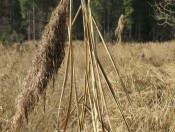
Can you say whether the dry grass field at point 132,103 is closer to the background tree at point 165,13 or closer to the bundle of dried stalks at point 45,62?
the bundle of dried stalks at point 45,62

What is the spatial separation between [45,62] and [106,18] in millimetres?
46538

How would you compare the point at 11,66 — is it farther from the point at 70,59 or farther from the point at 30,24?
the point at 30,24

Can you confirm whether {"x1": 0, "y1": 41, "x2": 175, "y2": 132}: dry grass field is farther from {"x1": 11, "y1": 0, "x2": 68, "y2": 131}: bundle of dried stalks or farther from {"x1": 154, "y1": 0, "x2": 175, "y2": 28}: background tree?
{"x1": 154, "y1": 0, "x2": 175, "y2": 28}: background tree

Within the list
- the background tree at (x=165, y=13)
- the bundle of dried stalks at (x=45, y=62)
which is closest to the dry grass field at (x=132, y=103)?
the bundle of dried stalks at (x=45, y=62)

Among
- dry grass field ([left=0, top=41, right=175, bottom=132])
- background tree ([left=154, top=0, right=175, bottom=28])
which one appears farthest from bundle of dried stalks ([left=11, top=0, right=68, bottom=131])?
background tree ([left=154, top=0, right=175, bottom=28])

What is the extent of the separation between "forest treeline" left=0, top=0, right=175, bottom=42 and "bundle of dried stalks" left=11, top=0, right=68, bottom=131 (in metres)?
38.0

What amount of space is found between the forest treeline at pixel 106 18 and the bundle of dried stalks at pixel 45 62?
37963mm

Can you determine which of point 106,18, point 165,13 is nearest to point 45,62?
point 165,13

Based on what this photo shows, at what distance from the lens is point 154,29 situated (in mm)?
47906

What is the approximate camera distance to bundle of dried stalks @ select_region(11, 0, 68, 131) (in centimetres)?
176

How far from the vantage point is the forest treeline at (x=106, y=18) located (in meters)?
41.7

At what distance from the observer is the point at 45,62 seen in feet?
5.77

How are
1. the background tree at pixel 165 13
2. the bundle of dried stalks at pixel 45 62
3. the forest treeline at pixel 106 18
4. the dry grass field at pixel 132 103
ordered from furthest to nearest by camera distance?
the forest treeline at pixel 106 18 → the background tree at pixel 165 13 → the dry grass field at pixel 132 103 → the bundle of dried stalks at pixel 45 62

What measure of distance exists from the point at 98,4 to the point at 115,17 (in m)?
3.73
